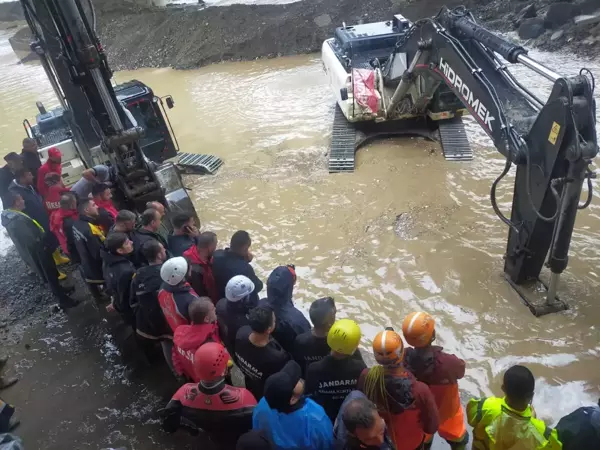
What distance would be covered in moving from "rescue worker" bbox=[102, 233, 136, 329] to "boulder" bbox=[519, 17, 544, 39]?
12.7 metres

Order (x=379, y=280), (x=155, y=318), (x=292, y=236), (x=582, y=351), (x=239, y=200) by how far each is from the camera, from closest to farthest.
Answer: (x=155, y=318) → (x=582, y=351) → (x=379, y=280) → (x=292, y=236) → (x=239, y=200)

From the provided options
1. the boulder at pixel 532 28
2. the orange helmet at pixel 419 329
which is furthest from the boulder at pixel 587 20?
the orange helmet at pixel 419 329

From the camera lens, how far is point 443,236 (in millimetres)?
6559

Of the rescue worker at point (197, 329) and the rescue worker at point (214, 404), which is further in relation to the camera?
the rescue worker at point (197, 329)

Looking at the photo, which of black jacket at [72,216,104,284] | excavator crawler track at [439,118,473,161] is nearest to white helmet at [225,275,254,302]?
black jacket at [72,216,104,284]

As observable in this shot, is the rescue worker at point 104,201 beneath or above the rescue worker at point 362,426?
above

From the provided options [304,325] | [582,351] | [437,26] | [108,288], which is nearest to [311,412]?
[304,325]

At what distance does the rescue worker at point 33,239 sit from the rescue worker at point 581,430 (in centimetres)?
561

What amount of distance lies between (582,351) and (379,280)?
2255 millimetres

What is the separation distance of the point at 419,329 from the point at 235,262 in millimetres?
1862

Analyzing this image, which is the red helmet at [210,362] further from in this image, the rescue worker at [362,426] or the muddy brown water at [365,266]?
the muddy brown water at [365,266]

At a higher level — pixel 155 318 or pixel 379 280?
pixel 155 318

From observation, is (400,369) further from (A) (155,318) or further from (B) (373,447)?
(A) (155,318)

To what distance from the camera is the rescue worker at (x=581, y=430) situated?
8.49 feet
